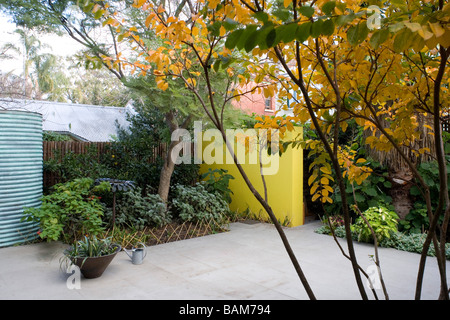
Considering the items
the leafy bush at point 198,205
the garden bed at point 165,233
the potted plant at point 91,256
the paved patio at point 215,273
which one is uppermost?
the leafy bush at point 198,205

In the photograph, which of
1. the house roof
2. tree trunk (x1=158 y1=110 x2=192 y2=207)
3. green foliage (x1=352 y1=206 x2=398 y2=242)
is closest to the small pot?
tree trunk (x1=158 y1=110 x2=192 y2=207)

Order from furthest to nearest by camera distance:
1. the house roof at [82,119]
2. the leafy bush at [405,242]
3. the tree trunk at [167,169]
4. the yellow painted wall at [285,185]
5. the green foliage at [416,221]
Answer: the house roof at [82,119], the yellow painted wall at [285,185], the tree trunk at [167,169], the green foliage at [416,221], the leafy bush at [405,242]

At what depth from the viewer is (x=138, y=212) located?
6.56 meters

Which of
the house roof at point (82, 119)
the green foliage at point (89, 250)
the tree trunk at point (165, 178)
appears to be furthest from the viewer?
the house roof at point (82, 119)

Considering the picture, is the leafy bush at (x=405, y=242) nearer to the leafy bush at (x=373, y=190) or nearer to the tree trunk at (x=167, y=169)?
the leafy bush at (x=373, y=190)

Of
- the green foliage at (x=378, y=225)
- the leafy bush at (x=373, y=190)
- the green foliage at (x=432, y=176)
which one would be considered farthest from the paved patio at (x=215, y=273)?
the green foliage at (x=432, y=176)

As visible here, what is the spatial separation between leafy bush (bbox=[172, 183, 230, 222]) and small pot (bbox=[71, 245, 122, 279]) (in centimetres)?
260

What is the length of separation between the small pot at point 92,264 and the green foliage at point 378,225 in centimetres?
398

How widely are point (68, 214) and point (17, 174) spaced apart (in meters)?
1.06

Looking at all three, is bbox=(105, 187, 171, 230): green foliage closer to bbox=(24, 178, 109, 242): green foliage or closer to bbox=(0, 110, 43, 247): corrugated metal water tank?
bbox=(24, 178, 109, 242): green foliage

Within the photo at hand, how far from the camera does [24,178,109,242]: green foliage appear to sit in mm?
5183

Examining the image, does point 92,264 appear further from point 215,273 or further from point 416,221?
point 416,221

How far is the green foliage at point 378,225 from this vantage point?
565 cm

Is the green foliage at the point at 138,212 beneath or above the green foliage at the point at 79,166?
beneath
